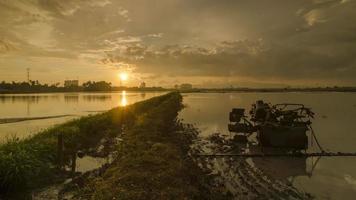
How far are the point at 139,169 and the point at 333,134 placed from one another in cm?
2424

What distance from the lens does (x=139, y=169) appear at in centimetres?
1376

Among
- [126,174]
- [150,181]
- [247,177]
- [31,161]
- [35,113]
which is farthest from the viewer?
[35,113]

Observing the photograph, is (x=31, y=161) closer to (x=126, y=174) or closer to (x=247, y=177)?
(x=126, y=174)

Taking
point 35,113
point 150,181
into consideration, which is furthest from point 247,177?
point 35,113

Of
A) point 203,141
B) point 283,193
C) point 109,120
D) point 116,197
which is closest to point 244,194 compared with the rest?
point 283,193

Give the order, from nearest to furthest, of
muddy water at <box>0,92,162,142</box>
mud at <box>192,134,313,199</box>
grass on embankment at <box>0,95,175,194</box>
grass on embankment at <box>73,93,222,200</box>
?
grass on embankment at <box>73,93,222,200</box>
grass on embankment at <box>0,95,175,194</box>
mud at <box>192,134,313,199</box>
muddy water at <box>0,92,162,142</box>

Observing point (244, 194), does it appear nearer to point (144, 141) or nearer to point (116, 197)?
point (116, 197)

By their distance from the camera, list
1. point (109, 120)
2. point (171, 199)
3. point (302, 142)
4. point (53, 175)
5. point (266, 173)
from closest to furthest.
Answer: point (171, 199) → point (53, 175) → point (266, 173) → point (302, 142) → point (109, 120)

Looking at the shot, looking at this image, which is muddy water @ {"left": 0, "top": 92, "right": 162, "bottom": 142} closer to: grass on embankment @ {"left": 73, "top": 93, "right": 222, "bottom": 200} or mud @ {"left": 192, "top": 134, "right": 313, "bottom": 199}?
grass on embankment @ {"left": 73, "top": 93, "right": 222, "bottom": 200}

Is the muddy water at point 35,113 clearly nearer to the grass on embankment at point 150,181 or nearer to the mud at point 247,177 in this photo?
the grass on embankment at point 150,181

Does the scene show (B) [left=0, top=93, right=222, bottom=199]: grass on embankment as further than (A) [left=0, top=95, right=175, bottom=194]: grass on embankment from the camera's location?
No

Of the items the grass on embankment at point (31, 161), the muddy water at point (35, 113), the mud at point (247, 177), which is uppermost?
the grass on embankment at point (31, 161)

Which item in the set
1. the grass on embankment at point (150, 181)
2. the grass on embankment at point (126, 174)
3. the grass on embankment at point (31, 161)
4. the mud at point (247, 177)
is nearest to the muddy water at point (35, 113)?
the grass on embankment at point (31, 161)

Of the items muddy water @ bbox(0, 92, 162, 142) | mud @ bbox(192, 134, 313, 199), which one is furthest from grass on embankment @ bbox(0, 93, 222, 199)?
muddy water @ bbox(0, 92, 162, 142)
